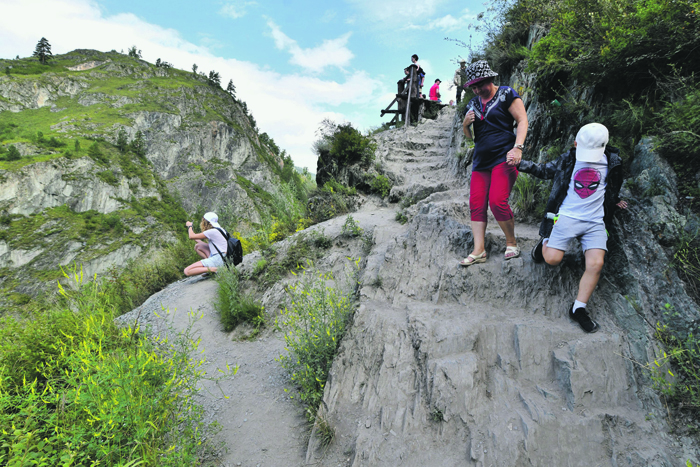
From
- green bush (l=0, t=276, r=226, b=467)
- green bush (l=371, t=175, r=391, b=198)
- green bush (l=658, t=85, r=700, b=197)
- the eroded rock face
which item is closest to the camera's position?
green bush (l=0, t=276, r=226, b=467)

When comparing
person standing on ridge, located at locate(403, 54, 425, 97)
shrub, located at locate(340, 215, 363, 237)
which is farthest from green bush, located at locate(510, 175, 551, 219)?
person standing on ridge, located at locate(403, 54, 425, 97)

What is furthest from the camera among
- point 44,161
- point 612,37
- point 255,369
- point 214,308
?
point 44,161

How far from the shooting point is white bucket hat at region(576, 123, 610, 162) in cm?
275

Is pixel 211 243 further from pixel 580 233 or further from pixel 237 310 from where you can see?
pixel 580 233

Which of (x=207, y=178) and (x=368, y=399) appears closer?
(x=368, y=399)

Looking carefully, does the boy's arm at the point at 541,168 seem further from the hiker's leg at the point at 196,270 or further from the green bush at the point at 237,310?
the hiker's leg at the point at 196,270

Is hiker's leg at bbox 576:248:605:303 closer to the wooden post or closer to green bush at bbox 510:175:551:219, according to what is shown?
green bush at bbox 510:175:551:219

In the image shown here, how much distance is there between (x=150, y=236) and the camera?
63.8 m

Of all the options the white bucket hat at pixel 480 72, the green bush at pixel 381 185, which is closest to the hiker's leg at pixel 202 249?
the green bush at pixel 381 185

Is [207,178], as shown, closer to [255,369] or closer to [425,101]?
[425,101]

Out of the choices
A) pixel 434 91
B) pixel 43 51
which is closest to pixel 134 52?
pixel 43 51

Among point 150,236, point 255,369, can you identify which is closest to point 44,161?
point 150,236

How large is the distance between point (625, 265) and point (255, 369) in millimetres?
4396

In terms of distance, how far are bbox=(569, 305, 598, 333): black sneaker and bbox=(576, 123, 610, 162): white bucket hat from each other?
1.45 m
